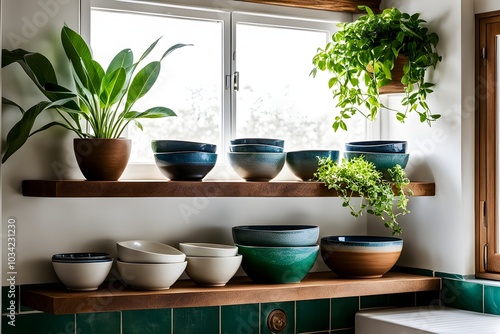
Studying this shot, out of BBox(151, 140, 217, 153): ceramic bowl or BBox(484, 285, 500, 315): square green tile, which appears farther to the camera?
BBox(484, 285, 500, 315): square green tile

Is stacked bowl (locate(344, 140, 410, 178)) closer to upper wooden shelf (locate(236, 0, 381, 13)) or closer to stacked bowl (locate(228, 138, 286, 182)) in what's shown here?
stacked bowl (locate(228, 138, 286, 182))

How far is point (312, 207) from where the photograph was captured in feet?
10.9

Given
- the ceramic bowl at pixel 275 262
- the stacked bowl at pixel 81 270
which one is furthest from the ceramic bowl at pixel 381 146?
the stacked bowl at pixel 81 270

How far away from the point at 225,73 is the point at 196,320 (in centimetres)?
99

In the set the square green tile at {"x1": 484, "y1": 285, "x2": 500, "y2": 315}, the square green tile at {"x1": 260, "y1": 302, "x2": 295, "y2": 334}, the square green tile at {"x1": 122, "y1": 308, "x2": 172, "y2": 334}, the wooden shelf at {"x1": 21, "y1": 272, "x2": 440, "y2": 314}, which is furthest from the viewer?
the square green tile at {"x1": 260, "y1": 302, "x2": 295, "y2": 334}

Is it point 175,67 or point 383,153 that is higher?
point 175,67

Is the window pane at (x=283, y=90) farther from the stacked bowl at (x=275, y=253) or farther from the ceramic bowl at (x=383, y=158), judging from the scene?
the stacked bowl at (x=275, y=253)

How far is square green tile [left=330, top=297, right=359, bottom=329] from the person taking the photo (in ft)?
10.7

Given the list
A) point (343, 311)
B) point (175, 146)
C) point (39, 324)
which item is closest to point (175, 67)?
point (175, 146)

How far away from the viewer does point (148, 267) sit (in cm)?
264

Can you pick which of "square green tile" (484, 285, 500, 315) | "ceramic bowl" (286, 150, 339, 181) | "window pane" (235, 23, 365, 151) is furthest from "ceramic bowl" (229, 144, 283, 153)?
"square green tile" (484, 285, 500, 315)

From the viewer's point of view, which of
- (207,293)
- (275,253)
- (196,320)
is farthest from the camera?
(196,320)

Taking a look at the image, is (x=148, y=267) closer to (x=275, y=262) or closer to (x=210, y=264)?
(x=210, y=264)

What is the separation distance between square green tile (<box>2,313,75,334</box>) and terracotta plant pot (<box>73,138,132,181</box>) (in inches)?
20.4
